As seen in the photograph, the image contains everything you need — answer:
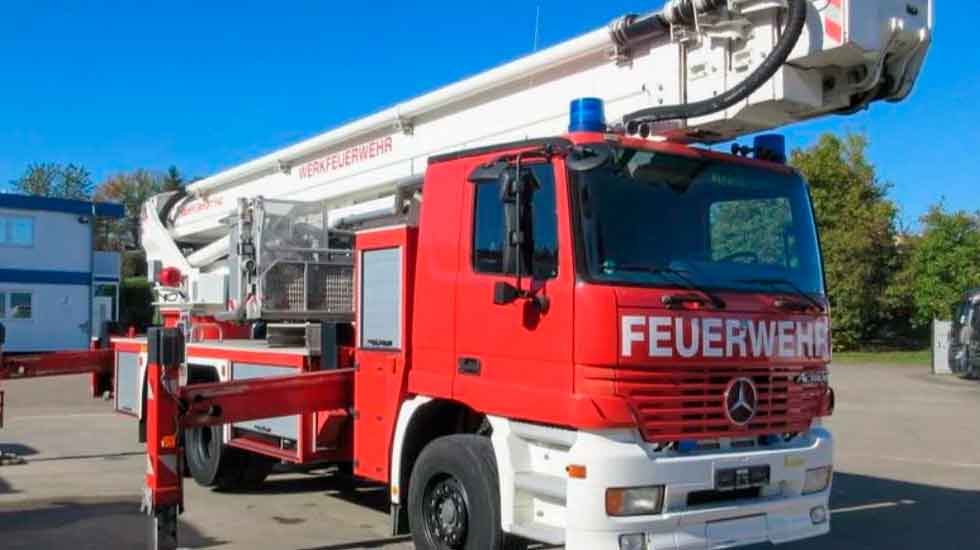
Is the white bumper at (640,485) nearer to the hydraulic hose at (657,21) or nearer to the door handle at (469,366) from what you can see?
the door handle at (469,366)

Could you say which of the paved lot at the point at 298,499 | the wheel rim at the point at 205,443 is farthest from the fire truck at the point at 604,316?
the wheel rim at the point at 205,443

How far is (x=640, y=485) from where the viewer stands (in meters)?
5.17

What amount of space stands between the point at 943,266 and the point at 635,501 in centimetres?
3560

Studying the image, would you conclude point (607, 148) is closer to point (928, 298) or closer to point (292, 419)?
point (292, 419)

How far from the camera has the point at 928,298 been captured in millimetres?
36844

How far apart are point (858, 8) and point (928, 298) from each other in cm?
3412

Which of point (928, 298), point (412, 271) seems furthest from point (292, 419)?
point (928, 298)

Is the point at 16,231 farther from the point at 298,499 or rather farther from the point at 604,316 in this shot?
the point at 604,316

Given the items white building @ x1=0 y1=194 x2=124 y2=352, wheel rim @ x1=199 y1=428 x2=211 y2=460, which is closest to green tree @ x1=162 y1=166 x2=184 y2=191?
white building @ x1=0 y1=194 x2=124 y2=352

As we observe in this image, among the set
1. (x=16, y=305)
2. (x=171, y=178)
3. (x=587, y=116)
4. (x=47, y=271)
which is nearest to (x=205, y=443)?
(x=587, y=116)

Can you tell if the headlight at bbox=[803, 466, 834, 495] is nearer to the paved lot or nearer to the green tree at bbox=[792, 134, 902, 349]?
the paved lot

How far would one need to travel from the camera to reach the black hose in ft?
19.0

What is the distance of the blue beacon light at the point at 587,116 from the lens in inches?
235

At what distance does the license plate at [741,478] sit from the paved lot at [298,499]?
7.46 ft
